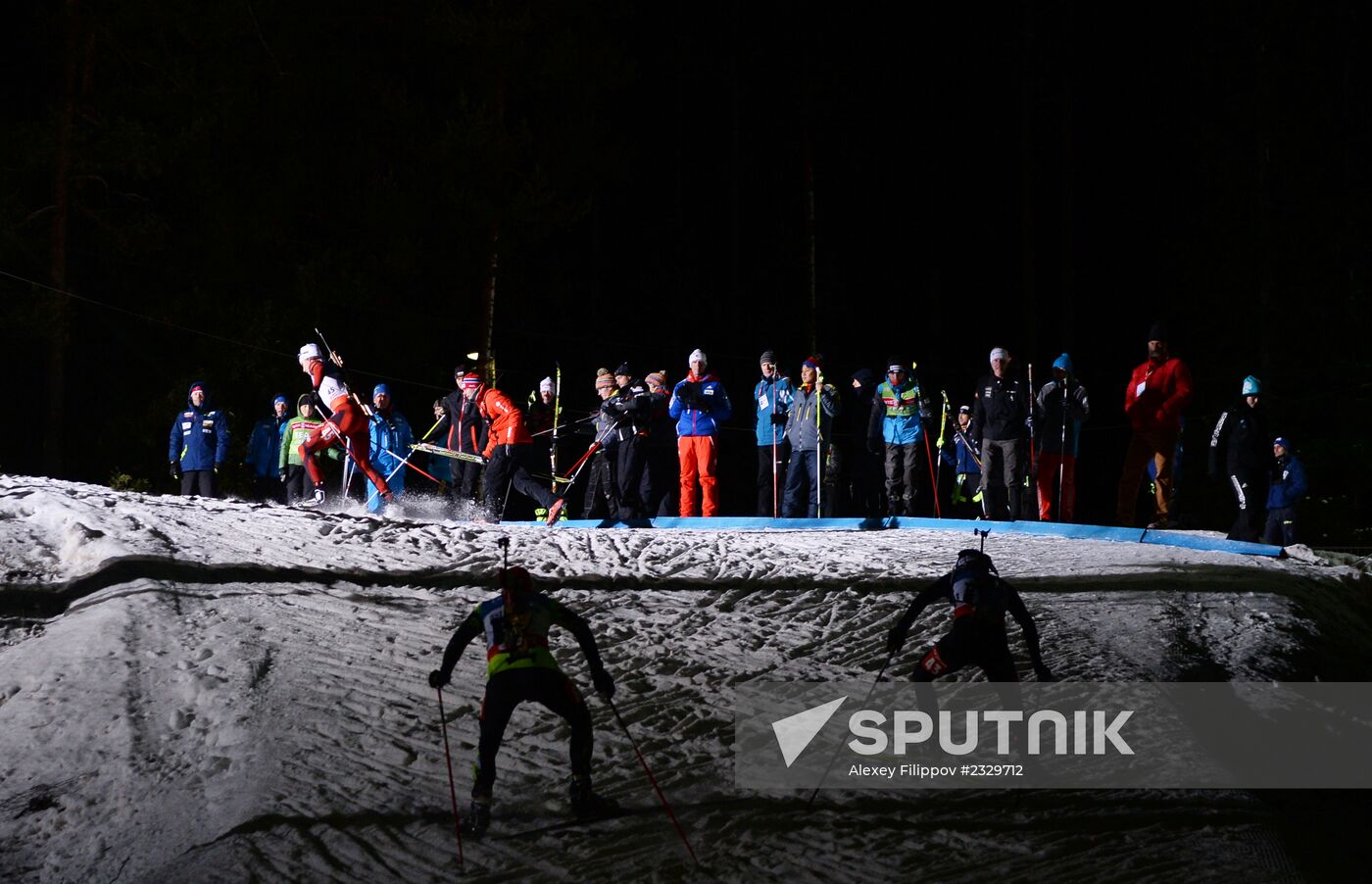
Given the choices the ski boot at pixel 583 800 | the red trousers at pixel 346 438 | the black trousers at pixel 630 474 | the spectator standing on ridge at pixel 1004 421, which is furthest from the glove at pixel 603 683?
the red trousers at pixel 346 438

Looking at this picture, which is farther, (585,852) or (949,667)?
(949,667)

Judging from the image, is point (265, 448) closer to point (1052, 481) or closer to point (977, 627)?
point (1052, 481)

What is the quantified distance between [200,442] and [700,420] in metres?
5.90

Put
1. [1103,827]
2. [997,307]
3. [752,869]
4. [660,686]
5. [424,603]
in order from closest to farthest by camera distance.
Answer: [752,869] → [1103,827] → [660,686] → [424,603] → [997,307]

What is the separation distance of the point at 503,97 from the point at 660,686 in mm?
17573

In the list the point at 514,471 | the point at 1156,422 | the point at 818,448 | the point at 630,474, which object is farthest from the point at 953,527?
the point at 514,471

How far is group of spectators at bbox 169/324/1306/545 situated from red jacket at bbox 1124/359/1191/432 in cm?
1

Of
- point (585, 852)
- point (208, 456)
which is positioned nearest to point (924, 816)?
point (585, 852)

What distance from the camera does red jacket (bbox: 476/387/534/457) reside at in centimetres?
1400

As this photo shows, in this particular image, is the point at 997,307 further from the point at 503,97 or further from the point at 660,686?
the point at 660,686

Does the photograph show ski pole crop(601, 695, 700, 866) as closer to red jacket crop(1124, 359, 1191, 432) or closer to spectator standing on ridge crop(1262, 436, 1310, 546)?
red jacket crop(1124, 359, 1191, 432)

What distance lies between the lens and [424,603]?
34.4 feet

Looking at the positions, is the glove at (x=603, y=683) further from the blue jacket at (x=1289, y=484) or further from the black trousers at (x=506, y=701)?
the blue jacket at (x=1289, y=484)

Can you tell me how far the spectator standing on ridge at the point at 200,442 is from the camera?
52.6 ft
